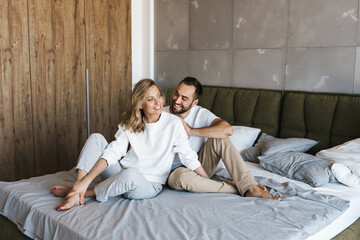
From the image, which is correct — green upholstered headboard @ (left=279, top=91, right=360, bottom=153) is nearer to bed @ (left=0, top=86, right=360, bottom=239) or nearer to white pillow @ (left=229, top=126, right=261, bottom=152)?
bed @ (left=0, top=86, right=360, bottom=239)

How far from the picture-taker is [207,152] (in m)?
2.60

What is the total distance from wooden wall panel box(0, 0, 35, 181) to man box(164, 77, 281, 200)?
156cm

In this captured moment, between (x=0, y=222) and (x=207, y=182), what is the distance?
1.27m

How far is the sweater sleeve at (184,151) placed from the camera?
243 centimetres

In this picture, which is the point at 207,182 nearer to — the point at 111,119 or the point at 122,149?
the point at 122,149

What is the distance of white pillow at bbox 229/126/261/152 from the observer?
3303mm

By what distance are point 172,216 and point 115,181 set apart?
0.39m

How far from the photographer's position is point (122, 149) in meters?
2.42

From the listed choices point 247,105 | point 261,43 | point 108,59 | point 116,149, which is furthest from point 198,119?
point 108,59

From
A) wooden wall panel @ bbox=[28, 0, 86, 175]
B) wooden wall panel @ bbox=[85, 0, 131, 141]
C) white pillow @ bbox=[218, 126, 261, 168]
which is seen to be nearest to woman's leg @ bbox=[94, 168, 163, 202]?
white pillow @ bbox=[218, 126, 261, 168]

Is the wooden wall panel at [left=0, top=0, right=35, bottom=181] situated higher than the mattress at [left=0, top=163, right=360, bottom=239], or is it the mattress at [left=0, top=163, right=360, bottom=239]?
the wooden wall panel at [left=0, top=0, right=35, bottom=181]

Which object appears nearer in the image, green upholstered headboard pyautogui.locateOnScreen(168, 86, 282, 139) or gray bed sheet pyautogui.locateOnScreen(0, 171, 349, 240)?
gray bed sheet pyautogui.locateOnScreen(0, 171, 349, 240)

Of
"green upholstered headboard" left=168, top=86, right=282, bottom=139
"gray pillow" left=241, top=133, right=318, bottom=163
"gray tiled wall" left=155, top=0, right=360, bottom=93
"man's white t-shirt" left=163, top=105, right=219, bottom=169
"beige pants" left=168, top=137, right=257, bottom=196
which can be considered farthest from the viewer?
"green upholstered headboard" left=168, top=86, right=282, bottom=139

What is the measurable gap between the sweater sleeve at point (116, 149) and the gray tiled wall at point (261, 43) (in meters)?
1.81
